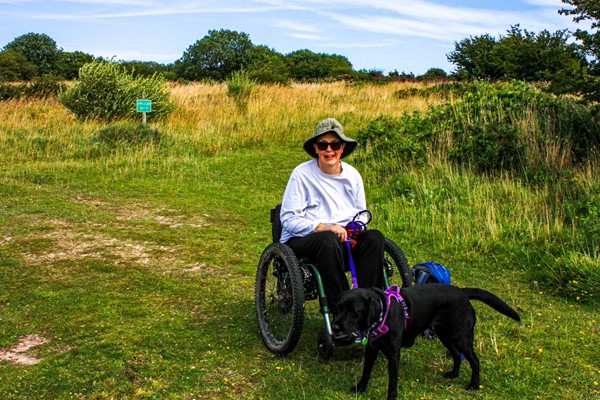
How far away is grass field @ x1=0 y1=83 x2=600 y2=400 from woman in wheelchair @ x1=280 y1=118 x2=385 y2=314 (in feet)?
1.90

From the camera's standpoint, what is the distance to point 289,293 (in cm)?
411

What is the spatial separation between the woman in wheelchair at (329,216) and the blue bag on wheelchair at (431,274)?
1.08 feet

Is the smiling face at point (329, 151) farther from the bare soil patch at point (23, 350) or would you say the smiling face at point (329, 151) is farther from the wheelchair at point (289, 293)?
the bare soil patch at point (23, 350)

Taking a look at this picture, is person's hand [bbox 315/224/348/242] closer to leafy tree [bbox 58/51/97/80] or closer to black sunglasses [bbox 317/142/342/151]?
black sunglasses [bbox 317/142/342/151]

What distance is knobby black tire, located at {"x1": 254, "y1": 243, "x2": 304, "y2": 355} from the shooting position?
3811mm

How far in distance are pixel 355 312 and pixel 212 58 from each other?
166 feet

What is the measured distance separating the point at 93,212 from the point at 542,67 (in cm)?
1444

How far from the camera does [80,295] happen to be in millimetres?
5297

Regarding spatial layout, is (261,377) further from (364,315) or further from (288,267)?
(364,315)

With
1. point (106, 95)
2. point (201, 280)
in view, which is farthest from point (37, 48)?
point (201, 280)

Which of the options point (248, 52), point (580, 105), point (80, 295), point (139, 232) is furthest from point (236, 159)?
point (248, 52)

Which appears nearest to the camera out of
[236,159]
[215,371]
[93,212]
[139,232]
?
[215,371]

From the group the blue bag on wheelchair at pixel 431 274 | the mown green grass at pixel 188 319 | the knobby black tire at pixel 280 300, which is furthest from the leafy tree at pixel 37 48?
the blue bag on wheelchair at pixel 431 274

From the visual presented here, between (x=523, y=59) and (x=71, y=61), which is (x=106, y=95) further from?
(x=71, y=61)
